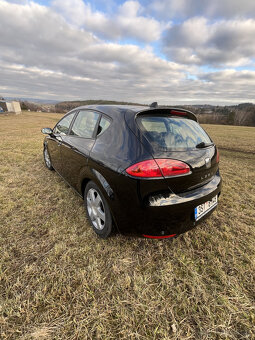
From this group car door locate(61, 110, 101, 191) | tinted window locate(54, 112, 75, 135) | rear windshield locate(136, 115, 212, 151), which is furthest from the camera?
tinted window locate(54, 112, 75, 135)

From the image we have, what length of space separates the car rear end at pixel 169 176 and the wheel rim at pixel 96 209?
0.64 metres

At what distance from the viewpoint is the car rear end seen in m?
1.55

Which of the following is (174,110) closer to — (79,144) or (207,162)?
(207,162)

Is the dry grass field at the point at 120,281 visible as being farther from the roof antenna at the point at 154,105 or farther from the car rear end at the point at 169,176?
the roof antenna at the point at 154,105

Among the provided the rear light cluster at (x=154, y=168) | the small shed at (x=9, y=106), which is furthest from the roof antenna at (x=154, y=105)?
the small shed at (x=9, y=106)

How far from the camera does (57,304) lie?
4.77 feet

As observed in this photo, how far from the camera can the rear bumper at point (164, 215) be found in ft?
5.16

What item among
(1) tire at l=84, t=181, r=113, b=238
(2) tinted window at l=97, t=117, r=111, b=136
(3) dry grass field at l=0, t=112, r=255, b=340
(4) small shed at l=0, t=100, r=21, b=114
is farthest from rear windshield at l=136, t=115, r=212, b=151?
(4) small shed at l=0, t=100, r=21, b=114

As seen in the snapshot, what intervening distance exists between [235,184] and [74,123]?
4.03 metres

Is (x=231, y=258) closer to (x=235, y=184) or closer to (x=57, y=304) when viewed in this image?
(x=57, y=304)

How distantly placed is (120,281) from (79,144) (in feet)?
5.99

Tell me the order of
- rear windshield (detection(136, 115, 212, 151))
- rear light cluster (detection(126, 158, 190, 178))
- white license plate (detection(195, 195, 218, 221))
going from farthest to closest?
white license plate (detection(195, 195, 218, 221))
rear windshield (detection(136, 115, 212, 151))
rear light cluster (detection(126, 158, 190, 178))

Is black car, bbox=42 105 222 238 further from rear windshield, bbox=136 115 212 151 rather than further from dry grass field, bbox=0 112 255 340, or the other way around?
dry grass field, bbox=0 112 255 340

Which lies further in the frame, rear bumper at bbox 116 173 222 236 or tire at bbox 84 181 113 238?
tire at bbox 84 181 113 238
